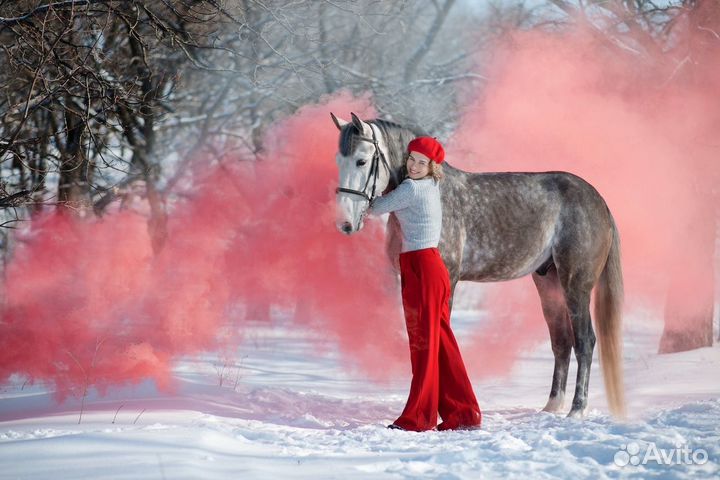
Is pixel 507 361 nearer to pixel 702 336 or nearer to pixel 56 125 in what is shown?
pixel 702 336

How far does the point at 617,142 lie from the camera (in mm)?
8586

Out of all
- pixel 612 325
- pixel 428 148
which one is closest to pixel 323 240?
pixel 428 148

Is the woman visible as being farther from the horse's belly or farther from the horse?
the horse's belly

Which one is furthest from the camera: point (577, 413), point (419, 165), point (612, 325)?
point (612, 325)

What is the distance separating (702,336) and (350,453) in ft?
25.8

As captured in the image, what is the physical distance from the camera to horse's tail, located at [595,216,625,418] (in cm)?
593

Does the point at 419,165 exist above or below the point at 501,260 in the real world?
above

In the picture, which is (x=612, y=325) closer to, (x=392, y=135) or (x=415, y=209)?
(x=415, y=209)

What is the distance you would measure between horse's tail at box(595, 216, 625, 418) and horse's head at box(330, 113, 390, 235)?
2468 millimetres

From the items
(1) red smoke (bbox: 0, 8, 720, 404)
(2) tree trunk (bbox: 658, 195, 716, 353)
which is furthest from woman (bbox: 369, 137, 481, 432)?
(2) tree trunk (bbox: 658, 195, 716, 353)

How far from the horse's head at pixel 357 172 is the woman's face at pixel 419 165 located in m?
0.23

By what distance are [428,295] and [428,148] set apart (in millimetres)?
1121

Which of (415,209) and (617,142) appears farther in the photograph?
(617,142)

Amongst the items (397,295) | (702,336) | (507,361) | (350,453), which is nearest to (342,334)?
(397,295)
